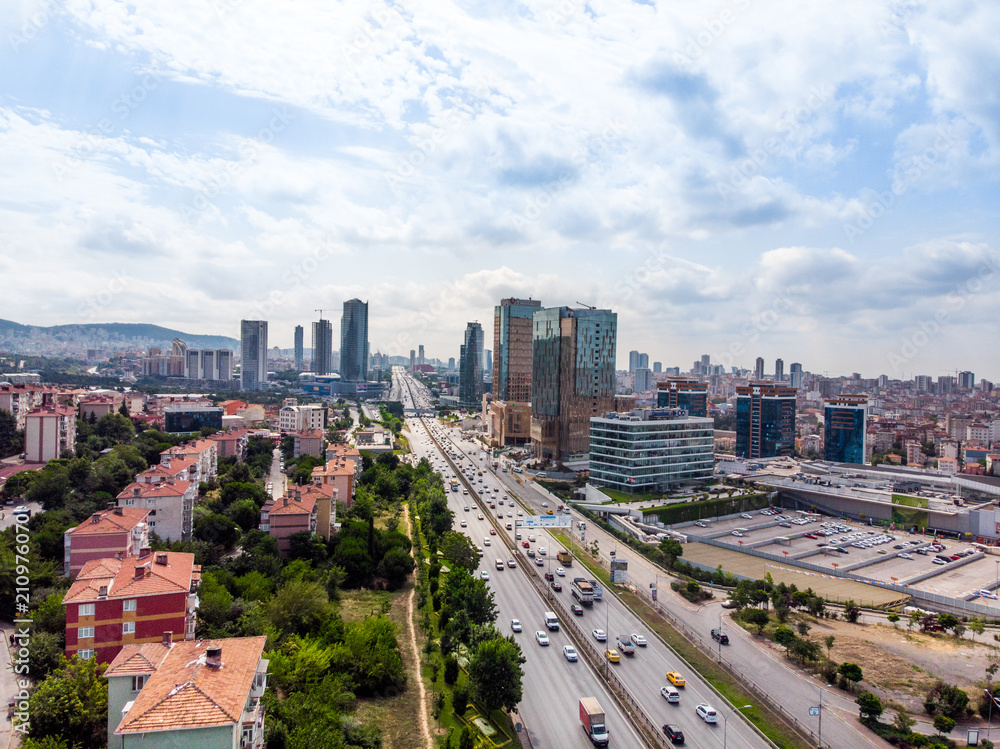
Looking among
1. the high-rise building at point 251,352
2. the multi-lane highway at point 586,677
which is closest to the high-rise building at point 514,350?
the multi-lane highway at point 586,677

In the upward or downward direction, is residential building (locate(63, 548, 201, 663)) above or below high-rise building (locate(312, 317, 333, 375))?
below

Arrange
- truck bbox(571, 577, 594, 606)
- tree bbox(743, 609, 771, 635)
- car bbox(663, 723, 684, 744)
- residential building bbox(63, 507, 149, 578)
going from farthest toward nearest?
truck bbox(571, 577, 594, 606)
tree bbox(743, 609, 771, 635)
residential building bbox(63, 507, 149, 578)
car bbox(663, 723, 684, 744)

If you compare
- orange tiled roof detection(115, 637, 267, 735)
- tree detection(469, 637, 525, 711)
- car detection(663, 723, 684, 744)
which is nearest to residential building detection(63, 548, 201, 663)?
orange tiled roof detection(115, 637, 267, 735)

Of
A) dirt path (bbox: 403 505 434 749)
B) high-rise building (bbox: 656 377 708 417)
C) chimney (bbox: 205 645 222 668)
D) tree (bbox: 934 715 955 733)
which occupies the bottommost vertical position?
dirt path (bbox: 403 505 434 749)

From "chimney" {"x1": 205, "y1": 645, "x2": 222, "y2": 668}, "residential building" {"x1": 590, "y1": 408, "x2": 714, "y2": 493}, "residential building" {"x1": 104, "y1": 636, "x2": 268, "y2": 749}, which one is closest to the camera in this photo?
"residential building" {"x1": 104, "y1": 636, "x2": 268, "y2": 749}

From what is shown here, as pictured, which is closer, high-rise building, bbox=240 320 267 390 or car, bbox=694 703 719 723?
car, bbox=694 703 719 723

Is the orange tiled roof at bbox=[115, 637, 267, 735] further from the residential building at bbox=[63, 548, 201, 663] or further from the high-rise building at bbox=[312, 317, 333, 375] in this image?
the high-rise building at bbox=[312, 317, 333, 375]

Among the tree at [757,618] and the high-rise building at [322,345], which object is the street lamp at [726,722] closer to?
the tree at [757,618]
